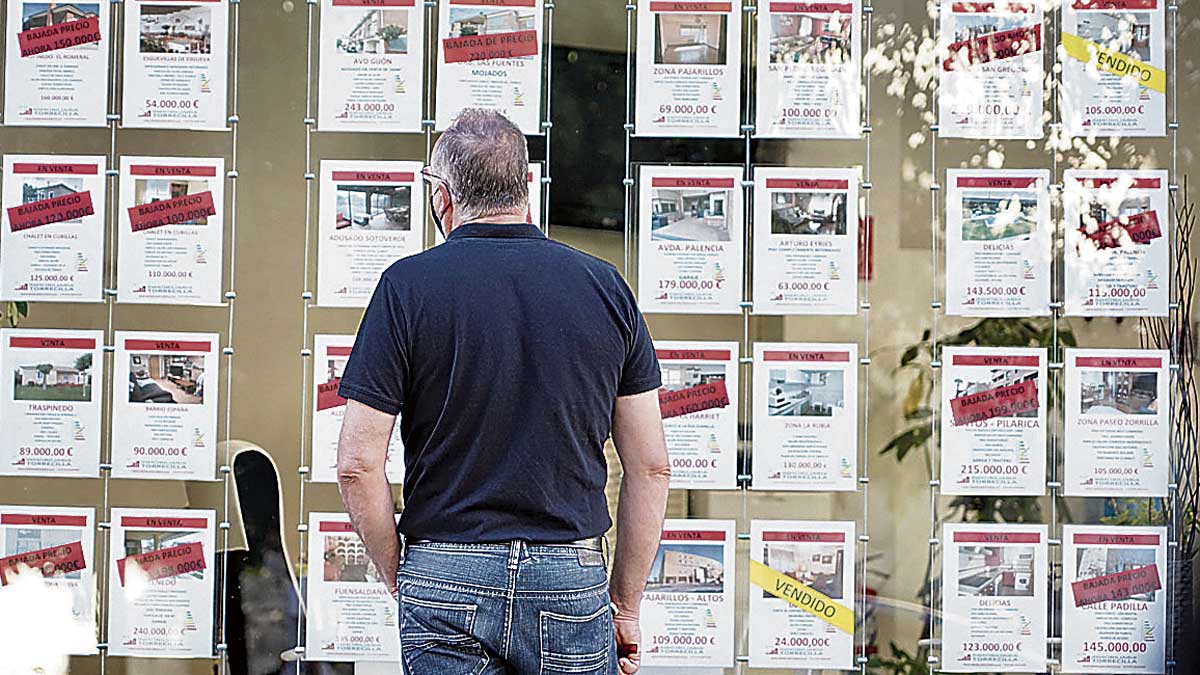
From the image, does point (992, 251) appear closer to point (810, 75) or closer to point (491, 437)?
point (810, 75)

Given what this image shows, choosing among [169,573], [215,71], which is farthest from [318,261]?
[169,573]

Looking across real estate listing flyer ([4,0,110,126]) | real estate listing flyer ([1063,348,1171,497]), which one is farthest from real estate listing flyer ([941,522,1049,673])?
real estate listing flyer ([4,0,110,126])

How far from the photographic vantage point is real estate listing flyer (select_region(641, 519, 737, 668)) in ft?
14.1

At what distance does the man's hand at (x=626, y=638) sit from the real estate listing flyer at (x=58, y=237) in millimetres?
2076

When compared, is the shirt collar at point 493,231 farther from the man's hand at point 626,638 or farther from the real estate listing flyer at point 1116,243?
the real estate listing flyer at point 1116,243

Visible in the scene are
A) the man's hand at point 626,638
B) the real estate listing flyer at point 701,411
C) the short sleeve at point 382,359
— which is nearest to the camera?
the short sleeve at point 382,359

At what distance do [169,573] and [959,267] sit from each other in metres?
2.40

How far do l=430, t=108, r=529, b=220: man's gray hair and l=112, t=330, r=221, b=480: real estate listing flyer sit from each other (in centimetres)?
171

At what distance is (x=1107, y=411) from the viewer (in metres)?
4.32

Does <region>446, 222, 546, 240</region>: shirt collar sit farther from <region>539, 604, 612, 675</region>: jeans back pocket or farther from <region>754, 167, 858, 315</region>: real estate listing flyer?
<region>754, 167, 858, 315</region>: real estate listing flyer

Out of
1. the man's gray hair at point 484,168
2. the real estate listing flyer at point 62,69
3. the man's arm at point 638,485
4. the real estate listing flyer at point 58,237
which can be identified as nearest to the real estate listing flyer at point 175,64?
the real estate listing flyer at point 62,69

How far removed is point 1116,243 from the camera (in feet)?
14.2

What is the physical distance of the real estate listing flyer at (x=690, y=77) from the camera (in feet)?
14.1

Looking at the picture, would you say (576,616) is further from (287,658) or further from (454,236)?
(287,658)
